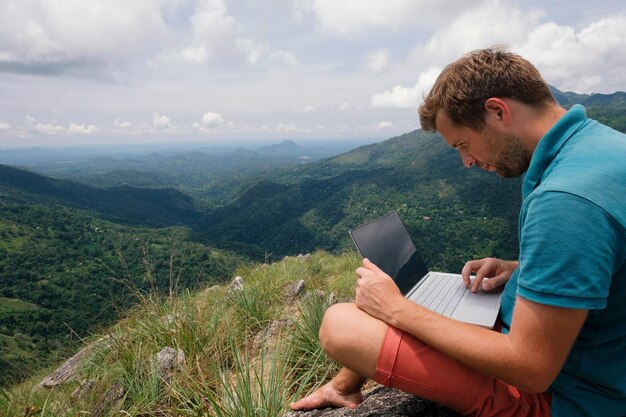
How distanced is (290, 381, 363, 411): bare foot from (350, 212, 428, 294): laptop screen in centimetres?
74

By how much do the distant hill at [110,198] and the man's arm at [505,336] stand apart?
508ft

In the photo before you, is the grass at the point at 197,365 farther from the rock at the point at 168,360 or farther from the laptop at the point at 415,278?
the laptop at the point at 415,278

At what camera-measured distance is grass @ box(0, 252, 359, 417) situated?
2.08 m

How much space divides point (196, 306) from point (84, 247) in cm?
8646

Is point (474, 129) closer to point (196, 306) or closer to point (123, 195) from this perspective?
point (196, 306)

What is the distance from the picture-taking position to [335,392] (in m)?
1.91

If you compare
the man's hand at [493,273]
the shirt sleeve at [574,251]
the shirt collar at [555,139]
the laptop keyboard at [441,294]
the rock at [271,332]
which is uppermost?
the shirt collar at [555,139]

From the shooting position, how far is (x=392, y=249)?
2.42 meters

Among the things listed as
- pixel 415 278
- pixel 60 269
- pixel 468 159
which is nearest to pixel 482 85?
pixel 468 159

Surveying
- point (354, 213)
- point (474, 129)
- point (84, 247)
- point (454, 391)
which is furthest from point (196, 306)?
point (354, 213)

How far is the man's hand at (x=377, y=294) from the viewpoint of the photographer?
147 centimetres

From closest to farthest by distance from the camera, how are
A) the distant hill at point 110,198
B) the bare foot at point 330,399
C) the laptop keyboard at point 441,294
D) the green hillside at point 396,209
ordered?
the bare foot at point 330,399 < the laptop keyboard at point 441,294 < the green hillside at point 396,209 < the distant hill at point 110,198

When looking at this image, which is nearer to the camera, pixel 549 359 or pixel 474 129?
pixel 549 359

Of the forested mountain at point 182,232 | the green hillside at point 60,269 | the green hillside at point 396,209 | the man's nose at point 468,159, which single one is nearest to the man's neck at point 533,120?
the man's nose at point 468,159
